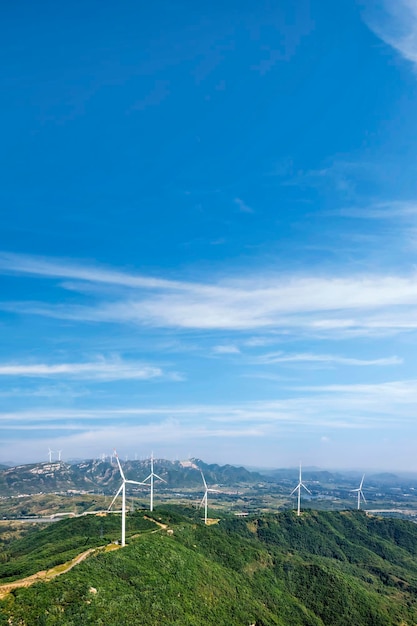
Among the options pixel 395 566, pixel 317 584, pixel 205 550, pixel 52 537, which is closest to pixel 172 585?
pixel 205 550

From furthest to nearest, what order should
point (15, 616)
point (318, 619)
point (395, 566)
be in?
point (395, 566), point (318, 619), point (15, 616)

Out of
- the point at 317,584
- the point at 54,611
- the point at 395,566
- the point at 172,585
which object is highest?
the point at 54,611

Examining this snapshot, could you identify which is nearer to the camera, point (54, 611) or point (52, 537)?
point (54, 611)

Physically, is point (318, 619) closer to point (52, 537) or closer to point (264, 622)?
point (264, 622)

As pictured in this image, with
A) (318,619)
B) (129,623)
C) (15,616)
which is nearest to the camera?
(15,616)

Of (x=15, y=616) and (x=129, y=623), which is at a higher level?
(x=15, y=616)

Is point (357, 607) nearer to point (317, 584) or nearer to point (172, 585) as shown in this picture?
point (317, 584)

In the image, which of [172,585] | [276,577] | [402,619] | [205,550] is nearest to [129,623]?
[172,585]
